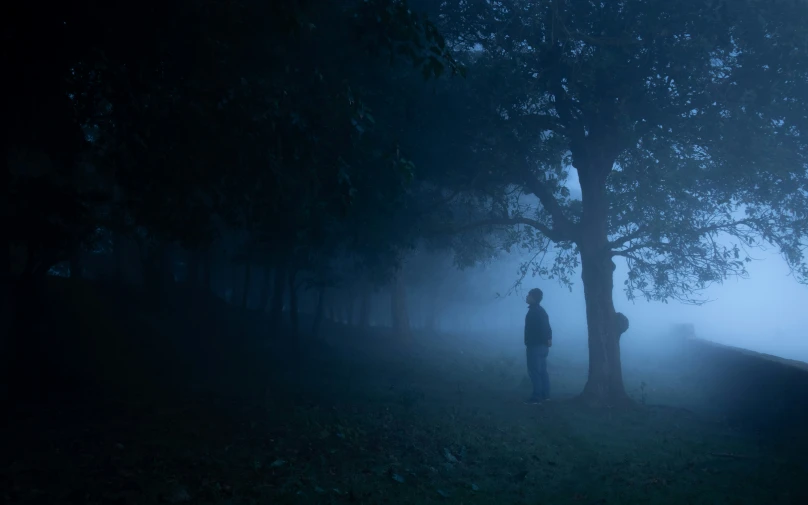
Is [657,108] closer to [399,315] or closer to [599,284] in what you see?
[599,284]

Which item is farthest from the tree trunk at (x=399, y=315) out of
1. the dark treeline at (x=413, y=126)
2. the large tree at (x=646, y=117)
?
the large tree at (x=646, y=117)

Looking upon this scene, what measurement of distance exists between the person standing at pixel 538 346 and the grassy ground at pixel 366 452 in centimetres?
44

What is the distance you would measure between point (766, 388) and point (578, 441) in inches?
172

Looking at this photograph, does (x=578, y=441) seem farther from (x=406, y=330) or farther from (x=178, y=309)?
(x=406, y=330)

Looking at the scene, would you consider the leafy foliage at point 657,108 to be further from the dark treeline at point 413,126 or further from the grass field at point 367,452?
the grass field at point 367,452

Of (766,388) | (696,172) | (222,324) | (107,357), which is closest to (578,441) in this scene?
(766,388)

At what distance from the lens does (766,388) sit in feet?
40.0

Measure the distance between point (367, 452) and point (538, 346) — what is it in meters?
6.50

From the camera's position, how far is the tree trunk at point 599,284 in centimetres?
1476

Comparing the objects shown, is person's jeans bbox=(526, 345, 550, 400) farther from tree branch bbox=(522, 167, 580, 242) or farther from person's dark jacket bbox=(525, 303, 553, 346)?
tree branch bbox=(522, 167, 580, 242)

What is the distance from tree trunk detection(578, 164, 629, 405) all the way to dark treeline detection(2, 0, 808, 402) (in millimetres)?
46

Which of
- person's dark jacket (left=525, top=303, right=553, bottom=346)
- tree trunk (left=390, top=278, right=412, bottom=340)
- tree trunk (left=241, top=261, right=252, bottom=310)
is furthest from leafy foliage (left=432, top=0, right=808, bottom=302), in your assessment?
tree trunk (left=390, top=278, right=412, bottom=340)

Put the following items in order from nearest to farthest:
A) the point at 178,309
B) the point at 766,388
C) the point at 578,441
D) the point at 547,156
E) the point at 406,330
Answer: the point at 578,441
the point at 766,388
the point at 547,156
the point at 178,309
the point at 406,330

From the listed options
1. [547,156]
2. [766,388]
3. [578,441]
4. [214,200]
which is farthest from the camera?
[547,156]
